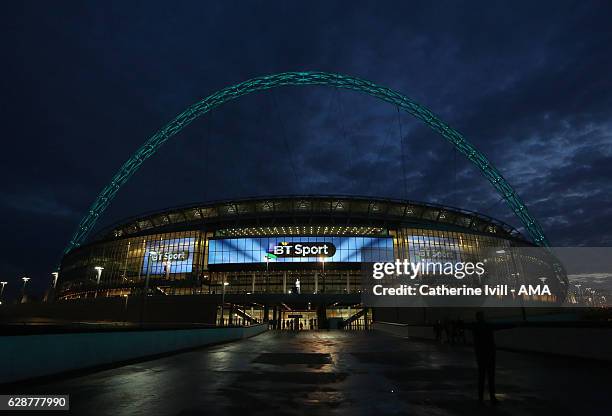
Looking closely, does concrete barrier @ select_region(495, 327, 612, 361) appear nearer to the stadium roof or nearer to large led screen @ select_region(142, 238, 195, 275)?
the stadium roof

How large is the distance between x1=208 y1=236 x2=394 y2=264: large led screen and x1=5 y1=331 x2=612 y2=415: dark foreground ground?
190 ft

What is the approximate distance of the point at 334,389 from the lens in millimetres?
8930

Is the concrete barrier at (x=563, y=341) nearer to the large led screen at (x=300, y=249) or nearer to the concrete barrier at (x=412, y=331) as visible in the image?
the concrete barrier at (x=412, y=331)

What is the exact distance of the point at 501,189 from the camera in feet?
283

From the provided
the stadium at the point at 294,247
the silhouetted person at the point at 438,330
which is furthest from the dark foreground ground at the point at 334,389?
the stadium at the point at 294,247

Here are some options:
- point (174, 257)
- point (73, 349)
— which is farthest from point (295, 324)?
point (73, 349)

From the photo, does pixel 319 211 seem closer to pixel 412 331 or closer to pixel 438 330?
pixel 412 331

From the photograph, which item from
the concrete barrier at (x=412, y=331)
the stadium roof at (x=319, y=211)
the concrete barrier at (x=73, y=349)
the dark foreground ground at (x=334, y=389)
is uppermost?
the stadium roof at (x=319, y=211)

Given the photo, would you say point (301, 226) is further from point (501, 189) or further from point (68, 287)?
point (68, 287)

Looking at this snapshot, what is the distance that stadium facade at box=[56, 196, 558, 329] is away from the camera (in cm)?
7206

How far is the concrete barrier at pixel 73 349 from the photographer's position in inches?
351

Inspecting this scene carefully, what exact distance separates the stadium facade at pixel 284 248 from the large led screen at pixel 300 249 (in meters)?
0.20

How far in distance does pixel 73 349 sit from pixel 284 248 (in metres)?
60.6

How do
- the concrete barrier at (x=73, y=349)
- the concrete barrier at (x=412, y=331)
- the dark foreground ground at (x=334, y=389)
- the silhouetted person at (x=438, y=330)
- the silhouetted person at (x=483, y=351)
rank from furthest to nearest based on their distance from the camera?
the concrete barrier at (x=412, y=331), the silhouetted person at (x=438, y=330), the concrete barrier at (x=73, y=349), the silhouetted person at (x=483, y=351), the dark foreground ground at (x=334, y=389)
